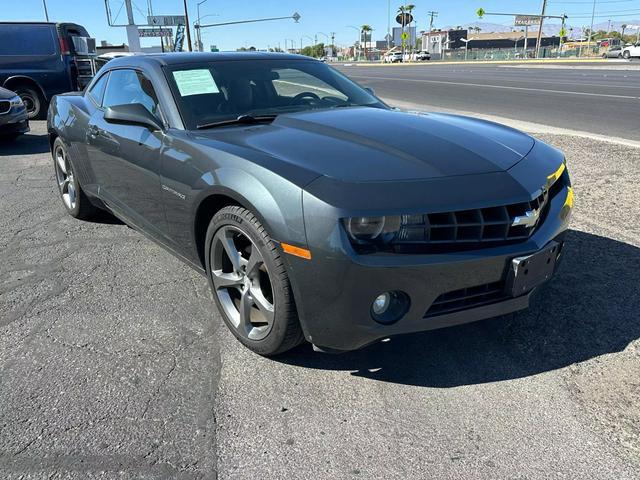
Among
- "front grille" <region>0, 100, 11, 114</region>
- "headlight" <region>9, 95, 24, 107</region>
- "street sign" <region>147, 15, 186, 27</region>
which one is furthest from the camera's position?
"street sign" <region>147, 15, 186, 27</region>

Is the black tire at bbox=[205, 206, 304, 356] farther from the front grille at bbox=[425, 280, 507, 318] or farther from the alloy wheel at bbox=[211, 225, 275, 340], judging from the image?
the front grille at bbox=[425, 280, 507, 318]

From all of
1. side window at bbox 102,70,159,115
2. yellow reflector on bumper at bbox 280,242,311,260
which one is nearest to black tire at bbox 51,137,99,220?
side window at bbox 102,70,159,115

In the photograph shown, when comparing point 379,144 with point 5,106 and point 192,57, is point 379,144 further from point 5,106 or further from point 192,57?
point 5,106

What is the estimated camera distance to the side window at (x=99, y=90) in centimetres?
450

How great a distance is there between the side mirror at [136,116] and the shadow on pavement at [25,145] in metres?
6.55

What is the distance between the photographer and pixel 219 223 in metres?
2.79

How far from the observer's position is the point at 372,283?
7.27ft

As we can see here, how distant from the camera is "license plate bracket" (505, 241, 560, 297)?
2387mm

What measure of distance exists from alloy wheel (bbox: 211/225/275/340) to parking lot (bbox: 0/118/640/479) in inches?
7.0

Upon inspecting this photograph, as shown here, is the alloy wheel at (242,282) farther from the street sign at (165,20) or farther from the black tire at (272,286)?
the street sign at (165,20)

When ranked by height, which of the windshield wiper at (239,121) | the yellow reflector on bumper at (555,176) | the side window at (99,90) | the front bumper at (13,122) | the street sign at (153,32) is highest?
the street sign at (153,32)

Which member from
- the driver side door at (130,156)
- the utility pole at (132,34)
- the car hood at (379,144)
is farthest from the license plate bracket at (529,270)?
the utility pole at (132,34)

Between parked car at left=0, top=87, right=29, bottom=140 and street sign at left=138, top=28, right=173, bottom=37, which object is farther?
street sign at left=138, top=28, right=173, bottom=37

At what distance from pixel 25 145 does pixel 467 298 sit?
966 cm
